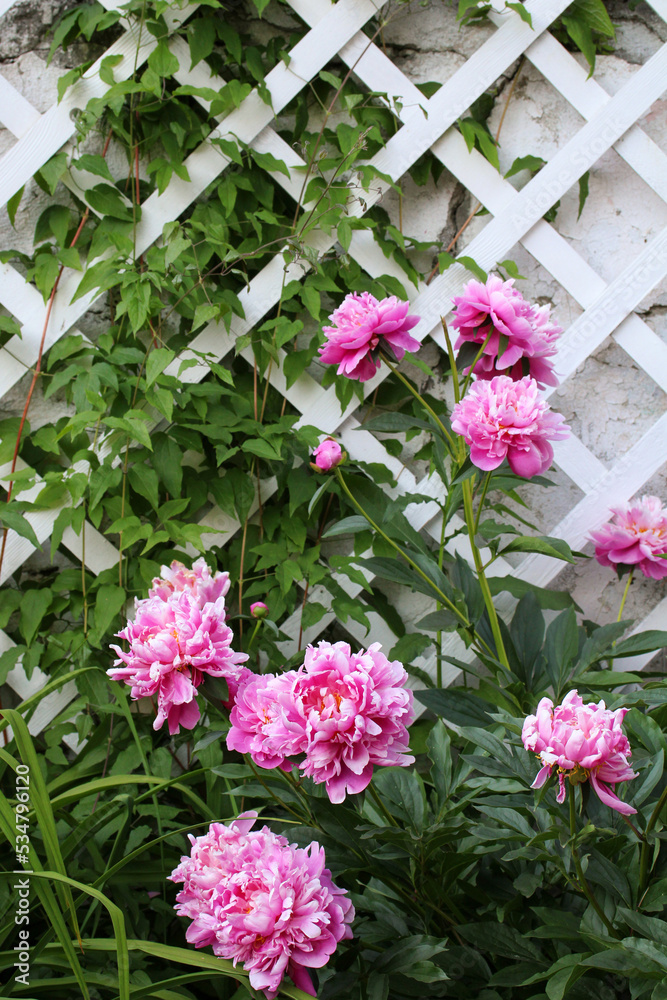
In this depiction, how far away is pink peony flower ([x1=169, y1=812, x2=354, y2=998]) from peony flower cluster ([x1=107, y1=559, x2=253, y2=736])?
127mm

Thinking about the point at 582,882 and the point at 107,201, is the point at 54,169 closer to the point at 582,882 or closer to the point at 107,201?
the point at 107,201

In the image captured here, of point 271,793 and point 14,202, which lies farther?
point 14,202

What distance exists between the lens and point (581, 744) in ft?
1.68

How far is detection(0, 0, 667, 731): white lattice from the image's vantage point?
46.9 inches

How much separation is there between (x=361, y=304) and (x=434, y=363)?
412 mm

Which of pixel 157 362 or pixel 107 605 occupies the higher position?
pixel 157 362

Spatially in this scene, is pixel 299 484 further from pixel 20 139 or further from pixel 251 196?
pixel 20 139

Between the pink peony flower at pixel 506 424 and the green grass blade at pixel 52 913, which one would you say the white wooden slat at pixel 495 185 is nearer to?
the pink peony flower at pixel 506 424

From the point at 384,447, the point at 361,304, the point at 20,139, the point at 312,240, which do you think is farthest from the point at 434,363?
the point at 20,139

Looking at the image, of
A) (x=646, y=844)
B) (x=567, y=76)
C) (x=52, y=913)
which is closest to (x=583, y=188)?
(x=567, y=76)

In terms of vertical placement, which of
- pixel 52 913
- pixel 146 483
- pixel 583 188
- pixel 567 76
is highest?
pixel 567 76

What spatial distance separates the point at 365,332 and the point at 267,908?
63 centimetres

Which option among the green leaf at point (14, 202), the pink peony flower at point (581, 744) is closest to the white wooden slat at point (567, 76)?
the green leaf at point (14, 202)

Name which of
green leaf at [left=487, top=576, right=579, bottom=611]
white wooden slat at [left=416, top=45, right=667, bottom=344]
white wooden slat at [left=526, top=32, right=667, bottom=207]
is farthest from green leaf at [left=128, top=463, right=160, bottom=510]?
white wooden slat at [left=526, top=32, right=667, bottom=207]
